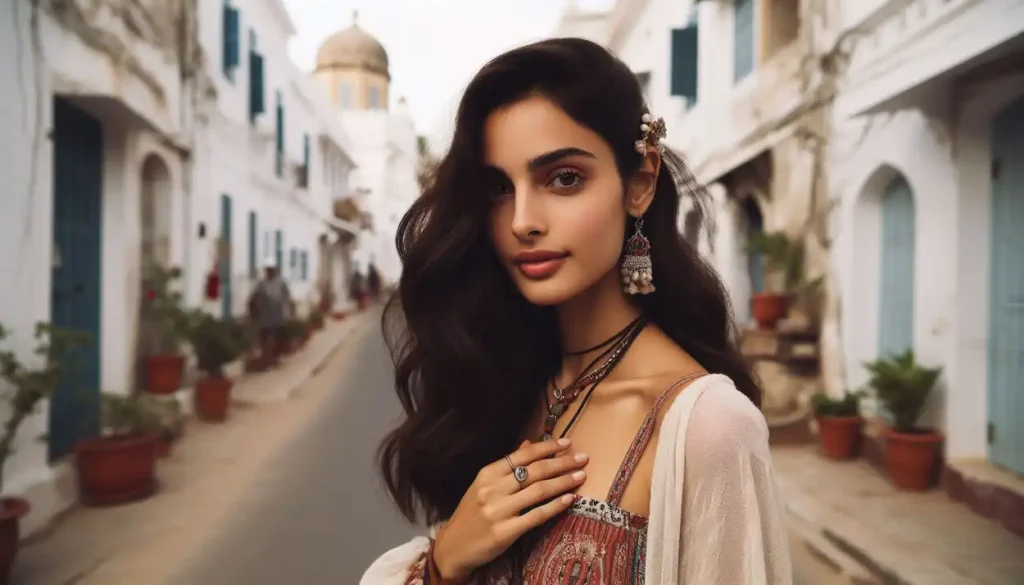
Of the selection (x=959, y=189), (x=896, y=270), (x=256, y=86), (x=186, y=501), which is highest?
(x=256, y=86)

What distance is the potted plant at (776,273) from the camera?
374 centimetres

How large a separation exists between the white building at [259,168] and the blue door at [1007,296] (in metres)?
2.45

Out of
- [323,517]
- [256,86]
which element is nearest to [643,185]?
[323,517]

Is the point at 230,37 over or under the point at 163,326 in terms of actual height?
over

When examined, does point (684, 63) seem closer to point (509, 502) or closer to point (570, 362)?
point (570, 362)

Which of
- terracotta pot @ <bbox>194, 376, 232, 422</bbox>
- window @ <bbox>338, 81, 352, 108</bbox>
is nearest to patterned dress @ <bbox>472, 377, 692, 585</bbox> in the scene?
terracotta pot @ <bbox>194, 376, 232, 422</bbox>

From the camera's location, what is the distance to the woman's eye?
2.31 ft

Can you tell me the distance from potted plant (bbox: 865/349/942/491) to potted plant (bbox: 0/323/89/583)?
112 inches

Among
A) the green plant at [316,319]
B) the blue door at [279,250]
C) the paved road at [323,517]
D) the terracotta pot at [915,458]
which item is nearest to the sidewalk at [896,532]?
the terracotta pot at [915,458]

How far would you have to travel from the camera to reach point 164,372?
108 inches

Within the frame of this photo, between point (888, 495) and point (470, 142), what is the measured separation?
8.44 feet

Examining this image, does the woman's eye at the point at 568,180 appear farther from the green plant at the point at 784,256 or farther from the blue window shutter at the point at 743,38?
the blue window shutter at the point at 743,38

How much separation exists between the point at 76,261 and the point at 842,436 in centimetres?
320

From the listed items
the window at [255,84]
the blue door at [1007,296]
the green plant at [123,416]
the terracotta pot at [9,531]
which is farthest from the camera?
the window at [255,84]
